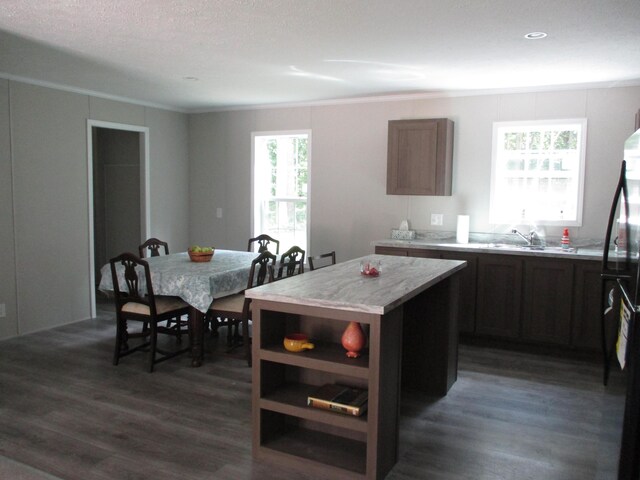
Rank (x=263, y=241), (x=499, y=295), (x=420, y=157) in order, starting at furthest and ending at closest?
(x=263, y=241), (x=420, y=157), (x=499, y=295)

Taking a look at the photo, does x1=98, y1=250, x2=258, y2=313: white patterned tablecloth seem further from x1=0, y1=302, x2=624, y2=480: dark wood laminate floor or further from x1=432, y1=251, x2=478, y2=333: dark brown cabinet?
x1=432, y1=251, x2=478, y2=333: dark brown cabinet

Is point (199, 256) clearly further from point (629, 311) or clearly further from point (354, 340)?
point (629, 311)

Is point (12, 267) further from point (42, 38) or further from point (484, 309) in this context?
point (484, 309)

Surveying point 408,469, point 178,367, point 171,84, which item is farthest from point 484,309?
point 171,84

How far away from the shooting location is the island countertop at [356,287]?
239 centimetres

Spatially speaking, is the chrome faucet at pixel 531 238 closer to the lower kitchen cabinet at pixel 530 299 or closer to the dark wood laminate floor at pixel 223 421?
the lower kitchen cabinet at pixel 530 299

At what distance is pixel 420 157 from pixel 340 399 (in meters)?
3.14

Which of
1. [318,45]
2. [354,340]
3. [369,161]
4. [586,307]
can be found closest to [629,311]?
[354,340]

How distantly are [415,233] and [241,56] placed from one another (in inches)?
100

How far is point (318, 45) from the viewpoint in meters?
3.55

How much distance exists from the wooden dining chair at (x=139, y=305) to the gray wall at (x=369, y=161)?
227cm

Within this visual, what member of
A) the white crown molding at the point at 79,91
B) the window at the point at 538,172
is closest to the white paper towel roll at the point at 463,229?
the window at the point at 538,172

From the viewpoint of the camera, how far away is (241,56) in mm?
3914

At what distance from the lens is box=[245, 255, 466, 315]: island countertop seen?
239 centimetres
